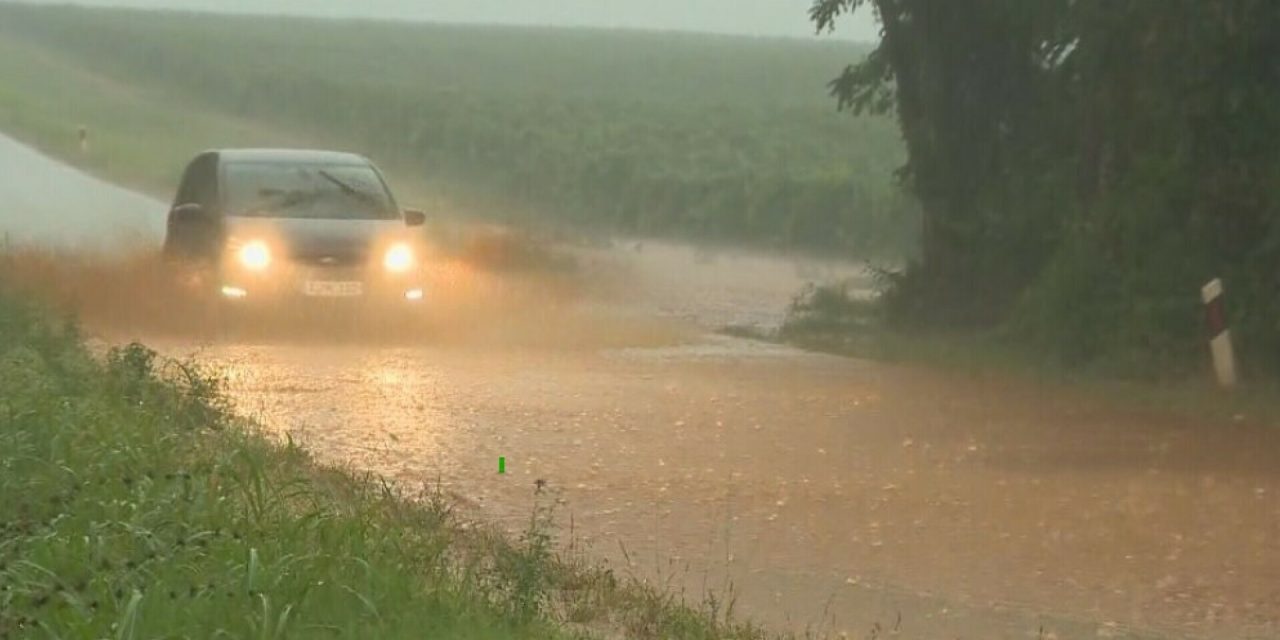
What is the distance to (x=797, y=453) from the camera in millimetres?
13711

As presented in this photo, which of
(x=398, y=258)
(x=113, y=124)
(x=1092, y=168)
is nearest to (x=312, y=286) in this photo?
(x=398, y=258)

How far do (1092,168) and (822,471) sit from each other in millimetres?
7433

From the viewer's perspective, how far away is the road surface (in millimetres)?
9703

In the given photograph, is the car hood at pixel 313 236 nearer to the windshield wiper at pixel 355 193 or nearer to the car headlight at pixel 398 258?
the car headlight at pixel 398 258

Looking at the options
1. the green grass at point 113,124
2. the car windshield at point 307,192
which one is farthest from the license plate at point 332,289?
the green grass at point 113,124

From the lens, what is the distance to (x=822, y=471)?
13.0 metres

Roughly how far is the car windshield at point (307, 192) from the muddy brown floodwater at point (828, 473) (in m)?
2.36

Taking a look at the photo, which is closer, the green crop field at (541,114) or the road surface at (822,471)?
the road surface at (822,471)

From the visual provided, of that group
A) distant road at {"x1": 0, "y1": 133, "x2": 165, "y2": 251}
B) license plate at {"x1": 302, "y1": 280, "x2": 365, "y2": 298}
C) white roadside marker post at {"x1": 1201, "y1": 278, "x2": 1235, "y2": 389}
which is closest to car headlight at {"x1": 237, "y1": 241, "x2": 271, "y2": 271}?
license plate at {"x1": 302, "y1": 280, "x2": 365, "y2": 298}

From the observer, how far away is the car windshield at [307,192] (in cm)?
2159

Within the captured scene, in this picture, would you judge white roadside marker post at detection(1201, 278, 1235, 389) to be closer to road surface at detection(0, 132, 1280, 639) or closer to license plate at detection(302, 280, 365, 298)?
road surface at detection(0, 132, 1280, 639)

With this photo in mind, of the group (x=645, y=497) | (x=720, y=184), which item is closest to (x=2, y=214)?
(x=720, y=184)

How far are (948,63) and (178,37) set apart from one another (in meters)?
70.6

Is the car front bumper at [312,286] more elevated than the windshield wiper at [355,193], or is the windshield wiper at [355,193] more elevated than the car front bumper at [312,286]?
the windshield wiper at [355,193]
